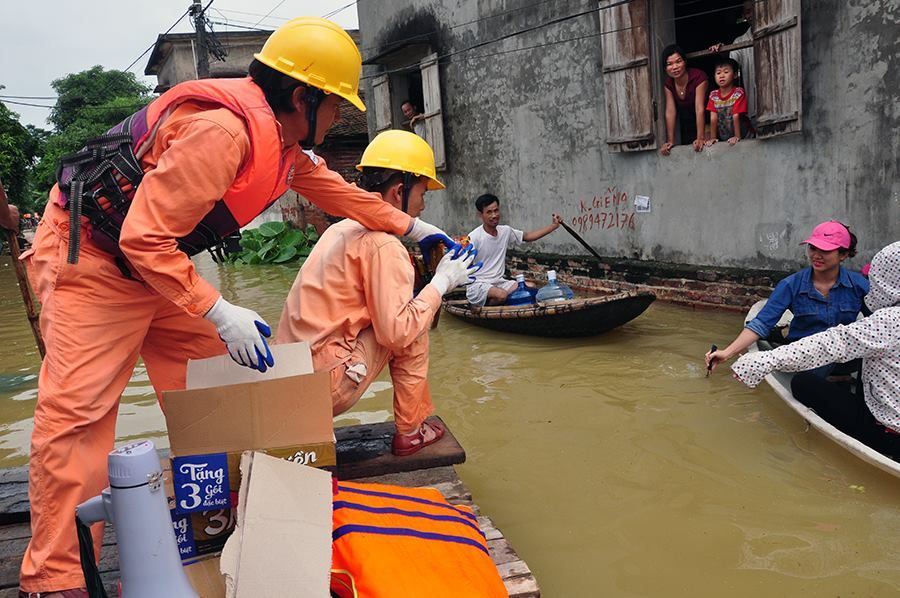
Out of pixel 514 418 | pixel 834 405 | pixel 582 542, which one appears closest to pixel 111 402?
pixel 582 542

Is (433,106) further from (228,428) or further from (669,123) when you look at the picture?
(228,428)

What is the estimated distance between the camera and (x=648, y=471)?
141 inches

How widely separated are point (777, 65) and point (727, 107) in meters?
0.80

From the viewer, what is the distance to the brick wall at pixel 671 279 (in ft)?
21.7

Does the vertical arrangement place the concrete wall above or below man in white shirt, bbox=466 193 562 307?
above

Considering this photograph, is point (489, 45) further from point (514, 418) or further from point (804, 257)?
point (514, 418)

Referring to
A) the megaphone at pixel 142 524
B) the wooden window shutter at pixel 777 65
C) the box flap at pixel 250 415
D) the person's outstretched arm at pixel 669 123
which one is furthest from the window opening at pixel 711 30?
the megaphone at pixel 142 524

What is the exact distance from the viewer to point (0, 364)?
7.61 metres

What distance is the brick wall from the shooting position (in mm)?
6617

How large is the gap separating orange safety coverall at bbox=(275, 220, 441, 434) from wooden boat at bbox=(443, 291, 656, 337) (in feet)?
10.1

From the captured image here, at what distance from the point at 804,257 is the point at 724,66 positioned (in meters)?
1.99

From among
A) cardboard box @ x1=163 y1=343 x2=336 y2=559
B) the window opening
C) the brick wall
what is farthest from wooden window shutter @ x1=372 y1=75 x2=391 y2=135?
cardboard box @ x1=163 y1=343 x2=336 y2=559

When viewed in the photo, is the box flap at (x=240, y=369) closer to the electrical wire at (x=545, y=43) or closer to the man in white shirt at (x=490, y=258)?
the man in white shirt at (x=490, y=258)

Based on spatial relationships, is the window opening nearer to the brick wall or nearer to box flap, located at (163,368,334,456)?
the brick wall
